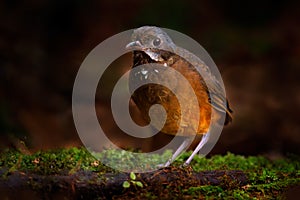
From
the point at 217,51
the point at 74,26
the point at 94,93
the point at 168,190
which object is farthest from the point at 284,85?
the point at 168,190

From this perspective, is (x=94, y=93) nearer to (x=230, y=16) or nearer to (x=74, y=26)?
(x=74, y=26)

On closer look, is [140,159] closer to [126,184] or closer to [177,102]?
[177,102]

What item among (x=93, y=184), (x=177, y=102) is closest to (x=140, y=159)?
(x=177, y=102)

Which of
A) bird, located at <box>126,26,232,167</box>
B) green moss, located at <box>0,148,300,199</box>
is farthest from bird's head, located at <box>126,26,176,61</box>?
green moss, located at <box>0,148,300,199</box>

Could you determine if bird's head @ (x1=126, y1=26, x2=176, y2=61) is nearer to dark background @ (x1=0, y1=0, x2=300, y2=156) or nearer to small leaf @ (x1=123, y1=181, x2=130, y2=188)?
small leaf @ (x1=123, y1=181, x2=130, y2=188)

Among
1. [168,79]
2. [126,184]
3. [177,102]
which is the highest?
[168,79]

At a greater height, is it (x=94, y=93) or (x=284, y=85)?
(x=94, y=93)
